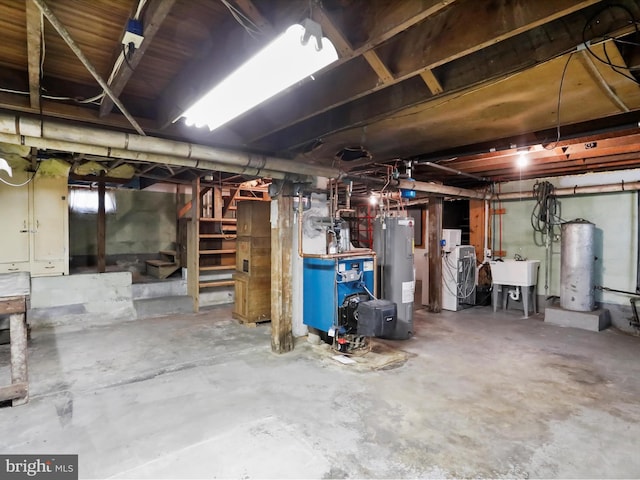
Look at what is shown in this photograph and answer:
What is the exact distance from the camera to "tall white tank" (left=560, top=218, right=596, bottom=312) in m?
5.06

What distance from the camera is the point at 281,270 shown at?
3.98m

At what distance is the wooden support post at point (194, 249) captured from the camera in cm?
585

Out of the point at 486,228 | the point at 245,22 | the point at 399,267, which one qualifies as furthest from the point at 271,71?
the point at 486,228

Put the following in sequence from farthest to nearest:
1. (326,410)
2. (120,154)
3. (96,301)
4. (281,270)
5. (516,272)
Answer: (516,272) → (96,301) → (281,270) → (120,154) → (326,410)

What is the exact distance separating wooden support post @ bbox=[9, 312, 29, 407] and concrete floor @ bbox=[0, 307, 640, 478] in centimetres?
11

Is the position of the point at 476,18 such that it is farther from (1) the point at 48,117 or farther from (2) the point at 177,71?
(1) the point at 48,117

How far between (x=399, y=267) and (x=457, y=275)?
2187 millimetres

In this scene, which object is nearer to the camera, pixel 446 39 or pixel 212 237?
pixel 446 39

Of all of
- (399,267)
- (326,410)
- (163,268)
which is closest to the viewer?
(326,410)

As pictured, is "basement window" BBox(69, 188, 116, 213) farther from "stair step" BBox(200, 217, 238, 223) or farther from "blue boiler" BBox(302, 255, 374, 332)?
"blue boiler" BBox(302, 255, 374, 332)

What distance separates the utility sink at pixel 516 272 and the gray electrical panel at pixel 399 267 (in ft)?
7.55

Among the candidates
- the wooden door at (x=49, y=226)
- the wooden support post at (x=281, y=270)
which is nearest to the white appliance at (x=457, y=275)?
the wooden support post at (x=281, y=270)

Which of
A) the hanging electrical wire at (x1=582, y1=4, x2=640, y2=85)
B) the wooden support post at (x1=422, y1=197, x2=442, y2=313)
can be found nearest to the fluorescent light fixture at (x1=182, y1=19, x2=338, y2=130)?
the hanging electrical wire at (x1=582, y1=4, x2=640, y2=85)

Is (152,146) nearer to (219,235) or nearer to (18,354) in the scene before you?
(18,354)
